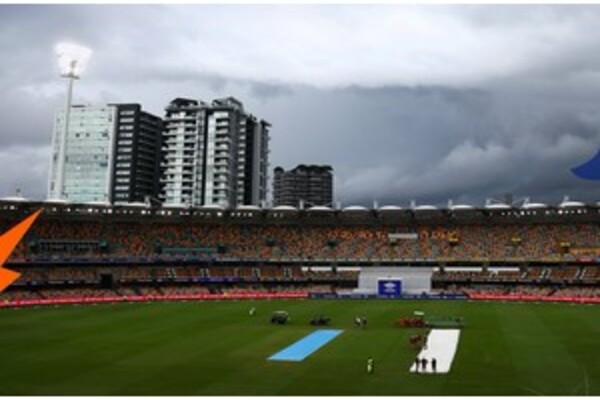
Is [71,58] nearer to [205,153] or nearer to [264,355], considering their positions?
[264,355]

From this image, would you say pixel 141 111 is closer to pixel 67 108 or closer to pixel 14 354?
pixel 67 108

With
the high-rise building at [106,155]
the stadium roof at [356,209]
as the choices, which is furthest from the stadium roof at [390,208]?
the high-rise building at [106,155]

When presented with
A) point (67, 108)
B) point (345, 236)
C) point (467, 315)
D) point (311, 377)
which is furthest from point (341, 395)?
point (345, 236)

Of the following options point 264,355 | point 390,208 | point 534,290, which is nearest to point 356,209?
point 390,208

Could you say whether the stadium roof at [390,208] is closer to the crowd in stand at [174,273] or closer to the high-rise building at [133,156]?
the crowd in stand at [174,273]
